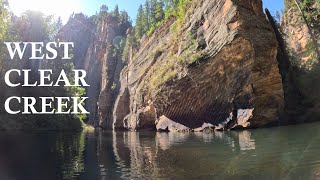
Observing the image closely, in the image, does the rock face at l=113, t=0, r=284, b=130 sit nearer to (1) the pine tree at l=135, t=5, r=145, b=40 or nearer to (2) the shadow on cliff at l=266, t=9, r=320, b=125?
(2) the shadow on cliff at l=266, t=9, r=320, b=125

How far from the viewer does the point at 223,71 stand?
35.2m

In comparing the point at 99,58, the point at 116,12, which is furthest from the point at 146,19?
the point at 116,12

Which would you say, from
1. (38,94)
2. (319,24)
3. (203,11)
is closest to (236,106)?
(203,11)

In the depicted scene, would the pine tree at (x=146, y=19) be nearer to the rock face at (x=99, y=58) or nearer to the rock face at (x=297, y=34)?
the rock face at (x=99, y=58)

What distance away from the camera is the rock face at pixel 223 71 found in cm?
3334

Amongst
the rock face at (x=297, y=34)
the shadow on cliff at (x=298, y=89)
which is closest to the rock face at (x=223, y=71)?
the shadow on cliff at (x=298, y=89)

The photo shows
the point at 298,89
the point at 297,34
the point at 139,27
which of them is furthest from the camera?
the point at 139,27

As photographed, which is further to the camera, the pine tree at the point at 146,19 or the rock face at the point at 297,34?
the pine tree at the point at 146,19

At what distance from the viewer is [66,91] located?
185 ft

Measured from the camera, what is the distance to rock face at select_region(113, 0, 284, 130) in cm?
3334

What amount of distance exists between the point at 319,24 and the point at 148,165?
40078 millimetres

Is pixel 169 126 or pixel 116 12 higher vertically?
pixel 116 12

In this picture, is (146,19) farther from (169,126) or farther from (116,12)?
(169,126)

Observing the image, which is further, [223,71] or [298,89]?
[298,89]
